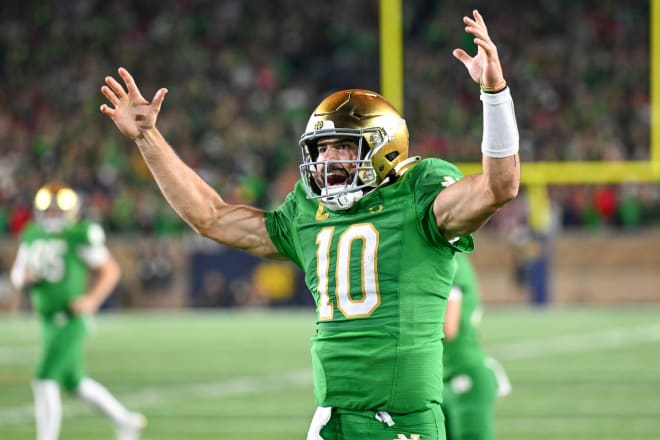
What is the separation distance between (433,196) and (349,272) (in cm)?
30

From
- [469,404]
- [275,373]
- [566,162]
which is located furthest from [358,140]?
[566,162]

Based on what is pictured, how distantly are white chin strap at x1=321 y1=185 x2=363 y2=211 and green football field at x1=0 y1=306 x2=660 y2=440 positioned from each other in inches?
178

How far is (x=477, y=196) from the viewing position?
3.04 metres

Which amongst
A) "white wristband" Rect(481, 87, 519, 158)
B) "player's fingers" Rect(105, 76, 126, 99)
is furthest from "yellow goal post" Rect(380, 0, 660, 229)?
"white wristband" Rect(481, 87, 519, 158)

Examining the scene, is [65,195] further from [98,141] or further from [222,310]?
[98,141]

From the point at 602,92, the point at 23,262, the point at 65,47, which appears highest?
the point at 65,47

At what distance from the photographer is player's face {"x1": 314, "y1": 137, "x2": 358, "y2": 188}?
3.34 meters

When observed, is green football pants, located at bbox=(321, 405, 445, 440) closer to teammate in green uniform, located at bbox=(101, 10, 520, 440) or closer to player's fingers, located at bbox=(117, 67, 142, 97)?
teammate in green uniform, located at bbox=(101, 10, 520, 440)

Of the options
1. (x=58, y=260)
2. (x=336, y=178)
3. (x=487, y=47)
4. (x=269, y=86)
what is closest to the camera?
(x=487, y=47)

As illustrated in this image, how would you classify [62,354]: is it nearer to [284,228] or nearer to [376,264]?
[284,228]

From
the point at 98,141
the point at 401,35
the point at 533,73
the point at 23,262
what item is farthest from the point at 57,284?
the point at 98,141

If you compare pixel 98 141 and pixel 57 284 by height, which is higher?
pixel 98 141

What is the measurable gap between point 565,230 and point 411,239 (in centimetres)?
1443

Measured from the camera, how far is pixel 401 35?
12422 millimetres
